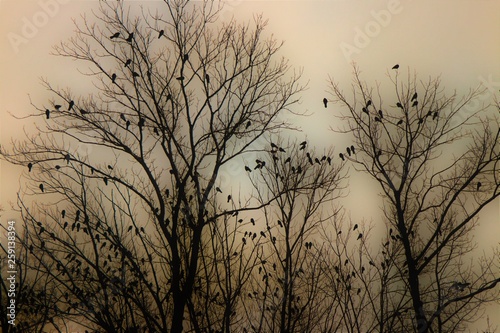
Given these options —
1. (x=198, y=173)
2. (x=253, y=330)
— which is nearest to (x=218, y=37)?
(x=198, y=173)

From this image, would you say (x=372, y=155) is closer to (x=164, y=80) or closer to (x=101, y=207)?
(x=164, y=80)

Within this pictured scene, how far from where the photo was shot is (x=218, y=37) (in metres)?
9.83

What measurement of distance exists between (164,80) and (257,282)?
171 inches

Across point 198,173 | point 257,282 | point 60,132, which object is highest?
point 60,132

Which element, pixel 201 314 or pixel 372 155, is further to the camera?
pixel 372 155

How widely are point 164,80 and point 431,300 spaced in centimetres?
725

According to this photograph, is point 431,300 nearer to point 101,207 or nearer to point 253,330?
point 253,330

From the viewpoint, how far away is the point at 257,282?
1006 centimetres

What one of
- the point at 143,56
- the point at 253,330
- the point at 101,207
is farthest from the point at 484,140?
the point at 101,207

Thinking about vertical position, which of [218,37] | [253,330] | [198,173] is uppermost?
[218,37]

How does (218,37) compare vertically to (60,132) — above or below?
above

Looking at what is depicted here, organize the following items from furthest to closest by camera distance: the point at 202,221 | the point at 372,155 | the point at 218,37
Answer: the point at 372,155
the point at 218,37
the point at 202,221

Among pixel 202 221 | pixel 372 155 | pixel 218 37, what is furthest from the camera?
pixel 372 155

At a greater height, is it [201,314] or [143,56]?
[143,56]
